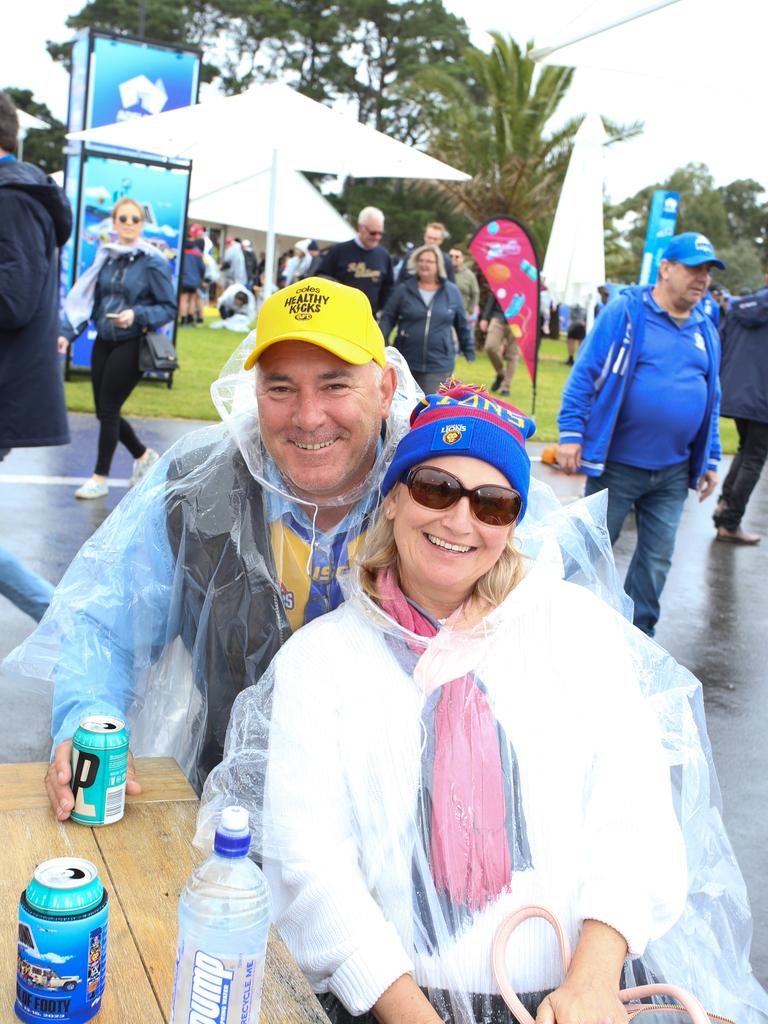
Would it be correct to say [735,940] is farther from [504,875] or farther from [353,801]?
[353,801]

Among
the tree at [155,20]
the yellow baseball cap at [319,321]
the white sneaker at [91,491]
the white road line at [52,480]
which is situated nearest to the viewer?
the yellow baseball cap at [319,321]

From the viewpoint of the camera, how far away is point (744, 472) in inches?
316

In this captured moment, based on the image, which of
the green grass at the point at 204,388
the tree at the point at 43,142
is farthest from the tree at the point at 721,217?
the green grass at the point at 204,388

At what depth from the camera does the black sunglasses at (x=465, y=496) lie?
6.40 feet

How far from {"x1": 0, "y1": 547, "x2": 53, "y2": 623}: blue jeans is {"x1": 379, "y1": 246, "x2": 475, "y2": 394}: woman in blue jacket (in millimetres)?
5717

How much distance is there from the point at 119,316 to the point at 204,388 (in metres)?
5.24

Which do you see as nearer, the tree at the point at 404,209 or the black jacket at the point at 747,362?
the black jacket at the point at 747,362

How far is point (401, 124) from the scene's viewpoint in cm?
4178

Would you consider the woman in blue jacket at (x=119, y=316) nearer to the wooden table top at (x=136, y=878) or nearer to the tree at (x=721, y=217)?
the wooden table top at (x=136, y=878)

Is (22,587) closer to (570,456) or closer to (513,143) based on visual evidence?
(570,456)

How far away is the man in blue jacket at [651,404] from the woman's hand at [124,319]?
3.10 meters

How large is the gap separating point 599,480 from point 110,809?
352 cm

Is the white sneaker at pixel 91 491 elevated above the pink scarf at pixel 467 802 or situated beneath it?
situated beneath

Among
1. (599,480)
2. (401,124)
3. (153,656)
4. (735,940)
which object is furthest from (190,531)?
(401,124)
